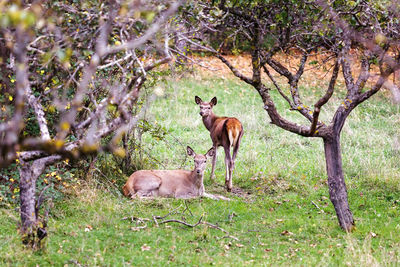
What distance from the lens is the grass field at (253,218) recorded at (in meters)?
7.15

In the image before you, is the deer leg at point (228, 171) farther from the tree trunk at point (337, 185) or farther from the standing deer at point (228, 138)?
the tree trunk at point (337, 185)

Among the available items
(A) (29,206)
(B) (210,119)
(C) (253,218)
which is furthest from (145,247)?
(B) (210,119)

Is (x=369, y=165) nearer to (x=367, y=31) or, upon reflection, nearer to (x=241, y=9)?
(x=367, y=31)

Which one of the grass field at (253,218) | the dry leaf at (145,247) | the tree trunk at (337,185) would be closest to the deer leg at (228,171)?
the grass field at (253,218)

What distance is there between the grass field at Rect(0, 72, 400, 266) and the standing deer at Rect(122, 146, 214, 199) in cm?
51

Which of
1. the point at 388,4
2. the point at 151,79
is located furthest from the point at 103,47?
the point at 151,79

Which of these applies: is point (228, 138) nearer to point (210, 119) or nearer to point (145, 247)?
point (210, 119)

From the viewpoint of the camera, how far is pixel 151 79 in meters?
11.7

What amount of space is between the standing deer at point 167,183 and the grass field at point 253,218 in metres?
0.51

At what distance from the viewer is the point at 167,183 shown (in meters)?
11.0

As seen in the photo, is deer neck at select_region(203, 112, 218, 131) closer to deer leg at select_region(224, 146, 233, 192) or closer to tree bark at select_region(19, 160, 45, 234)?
deer leg at select_region(224, 146, 233, 192)

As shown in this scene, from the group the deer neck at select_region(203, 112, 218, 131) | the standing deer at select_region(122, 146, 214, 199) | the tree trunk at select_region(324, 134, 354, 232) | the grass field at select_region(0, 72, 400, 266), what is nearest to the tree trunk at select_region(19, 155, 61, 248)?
the grass field at select_region(0, 72, 400, 266)

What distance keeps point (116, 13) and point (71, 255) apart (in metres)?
3.28

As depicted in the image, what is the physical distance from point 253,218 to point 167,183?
226 cm
